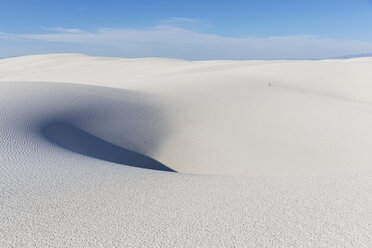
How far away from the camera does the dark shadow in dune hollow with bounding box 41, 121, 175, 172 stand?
14.8 feet

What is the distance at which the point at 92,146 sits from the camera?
189 inches

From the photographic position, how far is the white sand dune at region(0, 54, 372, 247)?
6.59ft

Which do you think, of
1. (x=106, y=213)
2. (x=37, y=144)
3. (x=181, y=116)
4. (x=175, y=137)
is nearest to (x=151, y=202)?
(x=106, y=213)

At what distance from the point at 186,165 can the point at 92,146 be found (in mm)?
1479

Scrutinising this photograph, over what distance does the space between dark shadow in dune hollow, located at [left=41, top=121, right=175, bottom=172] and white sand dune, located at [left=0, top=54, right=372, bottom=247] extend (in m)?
0.03

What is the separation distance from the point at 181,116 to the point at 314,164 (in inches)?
114

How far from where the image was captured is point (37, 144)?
385cm

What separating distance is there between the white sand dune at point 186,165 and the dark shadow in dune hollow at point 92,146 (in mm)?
32

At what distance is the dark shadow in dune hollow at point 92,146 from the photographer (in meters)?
4.52

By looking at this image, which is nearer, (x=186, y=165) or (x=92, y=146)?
(x=92, y=146)

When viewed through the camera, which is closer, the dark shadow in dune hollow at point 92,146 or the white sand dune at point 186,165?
the white sand dune at point 186,165

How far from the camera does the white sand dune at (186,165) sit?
2.01 m

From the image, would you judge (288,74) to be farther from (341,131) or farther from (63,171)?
(63,171)

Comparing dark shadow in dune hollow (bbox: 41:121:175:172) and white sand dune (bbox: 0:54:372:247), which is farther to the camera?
dark shadow in dune hollow (bbox: 41:121:175:172)
